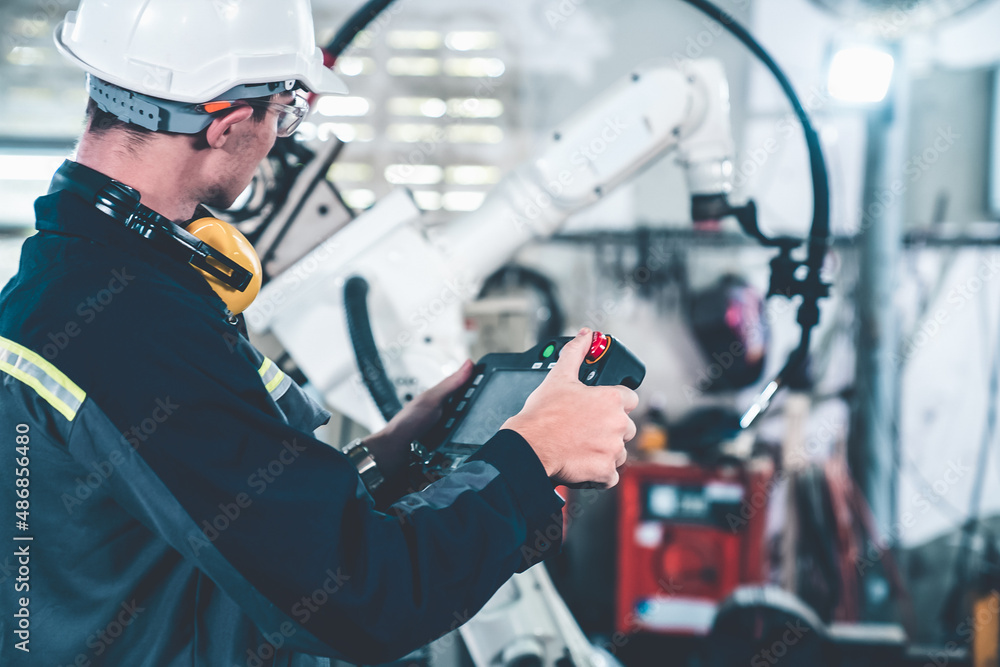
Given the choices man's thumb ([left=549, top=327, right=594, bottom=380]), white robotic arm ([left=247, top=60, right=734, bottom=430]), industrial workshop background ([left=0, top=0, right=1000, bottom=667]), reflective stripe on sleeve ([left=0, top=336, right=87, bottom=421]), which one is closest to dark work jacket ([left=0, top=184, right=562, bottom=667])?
reflective stripe on sleeve ([left=0, top=336, right=87, bottom=421])

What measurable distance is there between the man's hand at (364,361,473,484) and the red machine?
6.61 ft

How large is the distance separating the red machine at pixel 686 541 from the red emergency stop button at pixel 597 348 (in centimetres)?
222

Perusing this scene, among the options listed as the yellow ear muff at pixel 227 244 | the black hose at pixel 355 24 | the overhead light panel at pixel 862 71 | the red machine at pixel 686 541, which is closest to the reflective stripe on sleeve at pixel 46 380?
the yellow ear muff at pixel 227 244

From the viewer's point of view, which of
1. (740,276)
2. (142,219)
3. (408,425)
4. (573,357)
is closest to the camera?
(142,219)

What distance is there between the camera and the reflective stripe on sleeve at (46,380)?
2.19ft

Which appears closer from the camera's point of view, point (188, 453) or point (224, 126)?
point (188, 453)

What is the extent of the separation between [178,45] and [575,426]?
632 mm

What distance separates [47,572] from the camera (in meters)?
0.75

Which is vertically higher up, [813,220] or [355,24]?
[355,24]

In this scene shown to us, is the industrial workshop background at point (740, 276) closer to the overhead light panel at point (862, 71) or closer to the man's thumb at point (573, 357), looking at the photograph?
the overhead light panel at point (862, 71)

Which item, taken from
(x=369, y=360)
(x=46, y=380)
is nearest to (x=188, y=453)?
(x=46, y=380)

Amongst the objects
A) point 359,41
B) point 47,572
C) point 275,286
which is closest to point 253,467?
point 47,572

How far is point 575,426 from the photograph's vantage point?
812mm

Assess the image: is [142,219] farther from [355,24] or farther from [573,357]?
[355,24]
